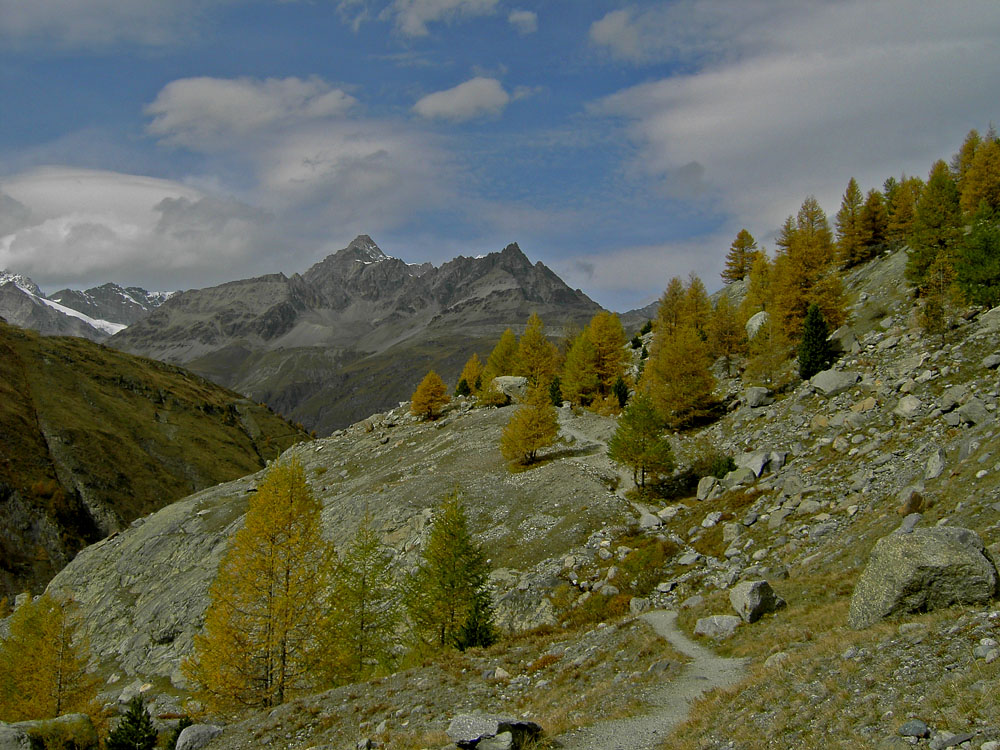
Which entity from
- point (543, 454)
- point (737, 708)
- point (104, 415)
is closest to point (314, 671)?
point (737, 708)

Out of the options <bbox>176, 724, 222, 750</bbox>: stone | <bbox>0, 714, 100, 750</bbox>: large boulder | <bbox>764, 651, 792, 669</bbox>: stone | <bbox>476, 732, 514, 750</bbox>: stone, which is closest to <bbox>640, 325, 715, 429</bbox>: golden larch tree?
<bbox>764, 651, 792, 669</bbox>: stone

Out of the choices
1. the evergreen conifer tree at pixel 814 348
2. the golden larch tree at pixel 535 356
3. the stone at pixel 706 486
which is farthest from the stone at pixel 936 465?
the golden larch tree at pixel 535 356

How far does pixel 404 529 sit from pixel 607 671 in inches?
1316

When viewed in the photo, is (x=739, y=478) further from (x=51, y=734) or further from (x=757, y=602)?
(x=51, y=734)

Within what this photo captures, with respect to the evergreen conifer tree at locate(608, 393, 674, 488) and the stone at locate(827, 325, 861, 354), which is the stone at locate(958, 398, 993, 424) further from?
the stone at locate(827, 325, 861, 354)

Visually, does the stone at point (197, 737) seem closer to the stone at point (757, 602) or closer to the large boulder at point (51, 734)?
the large boulder at point (51, 734)

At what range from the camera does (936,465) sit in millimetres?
26719

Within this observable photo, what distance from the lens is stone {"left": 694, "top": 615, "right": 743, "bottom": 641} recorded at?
21003 mm

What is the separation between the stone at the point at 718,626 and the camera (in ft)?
68.9

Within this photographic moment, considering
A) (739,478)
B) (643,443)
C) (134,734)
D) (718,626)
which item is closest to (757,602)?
(718,626)

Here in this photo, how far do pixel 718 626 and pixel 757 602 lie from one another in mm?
1700

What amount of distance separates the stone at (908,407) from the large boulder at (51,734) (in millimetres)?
48776

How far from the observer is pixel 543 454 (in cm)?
6091

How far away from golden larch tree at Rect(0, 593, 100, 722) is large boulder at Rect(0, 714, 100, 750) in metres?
13.7
